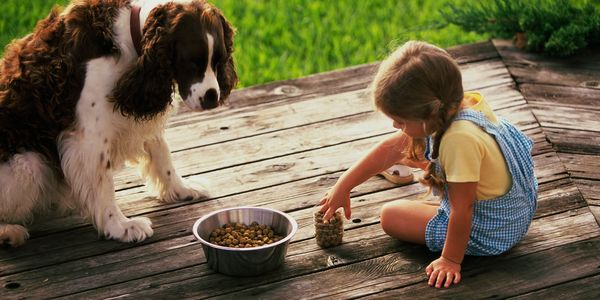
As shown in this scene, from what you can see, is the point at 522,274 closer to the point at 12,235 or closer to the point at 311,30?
the point at 12,235

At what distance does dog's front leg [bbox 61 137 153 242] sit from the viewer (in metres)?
3.93

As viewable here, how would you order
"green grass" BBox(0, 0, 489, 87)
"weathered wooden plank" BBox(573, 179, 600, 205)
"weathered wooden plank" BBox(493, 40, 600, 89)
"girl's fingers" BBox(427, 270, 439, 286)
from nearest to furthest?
"girl's fingers" BBox(427, 270, 439, 286)
"weathered wooden plank" BBox(573, 179, 600, 205)
"weathered wooden plank" BBox(493, 40, 600, 89)
"green grass" BBox(0, 0, 489, 87)

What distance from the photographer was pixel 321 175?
4.61 metres

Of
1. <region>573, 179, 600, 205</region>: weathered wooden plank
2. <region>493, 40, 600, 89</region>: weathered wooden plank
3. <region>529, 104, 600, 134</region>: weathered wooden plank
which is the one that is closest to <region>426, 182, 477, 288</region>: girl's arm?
<region>573, 179, 600, 205</region>: weathered wooden plank

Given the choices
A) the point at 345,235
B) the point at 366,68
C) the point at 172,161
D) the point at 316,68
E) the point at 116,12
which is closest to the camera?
the point at 116,12

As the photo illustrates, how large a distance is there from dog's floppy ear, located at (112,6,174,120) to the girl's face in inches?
37.3

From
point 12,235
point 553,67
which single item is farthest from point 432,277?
point 553,67

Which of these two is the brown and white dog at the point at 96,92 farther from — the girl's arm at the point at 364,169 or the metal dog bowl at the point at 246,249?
the girl's arm at the point at 364,169

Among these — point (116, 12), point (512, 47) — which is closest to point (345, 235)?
point (116, 12)

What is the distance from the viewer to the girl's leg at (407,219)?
12.6 feet

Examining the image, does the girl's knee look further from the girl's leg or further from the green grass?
the green grass

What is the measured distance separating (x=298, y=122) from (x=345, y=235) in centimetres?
126

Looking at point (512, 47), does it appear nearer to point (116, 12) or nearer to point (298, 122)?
point (298, 122)

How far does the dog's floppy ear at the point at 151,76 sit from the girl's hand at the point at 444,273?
130cm
